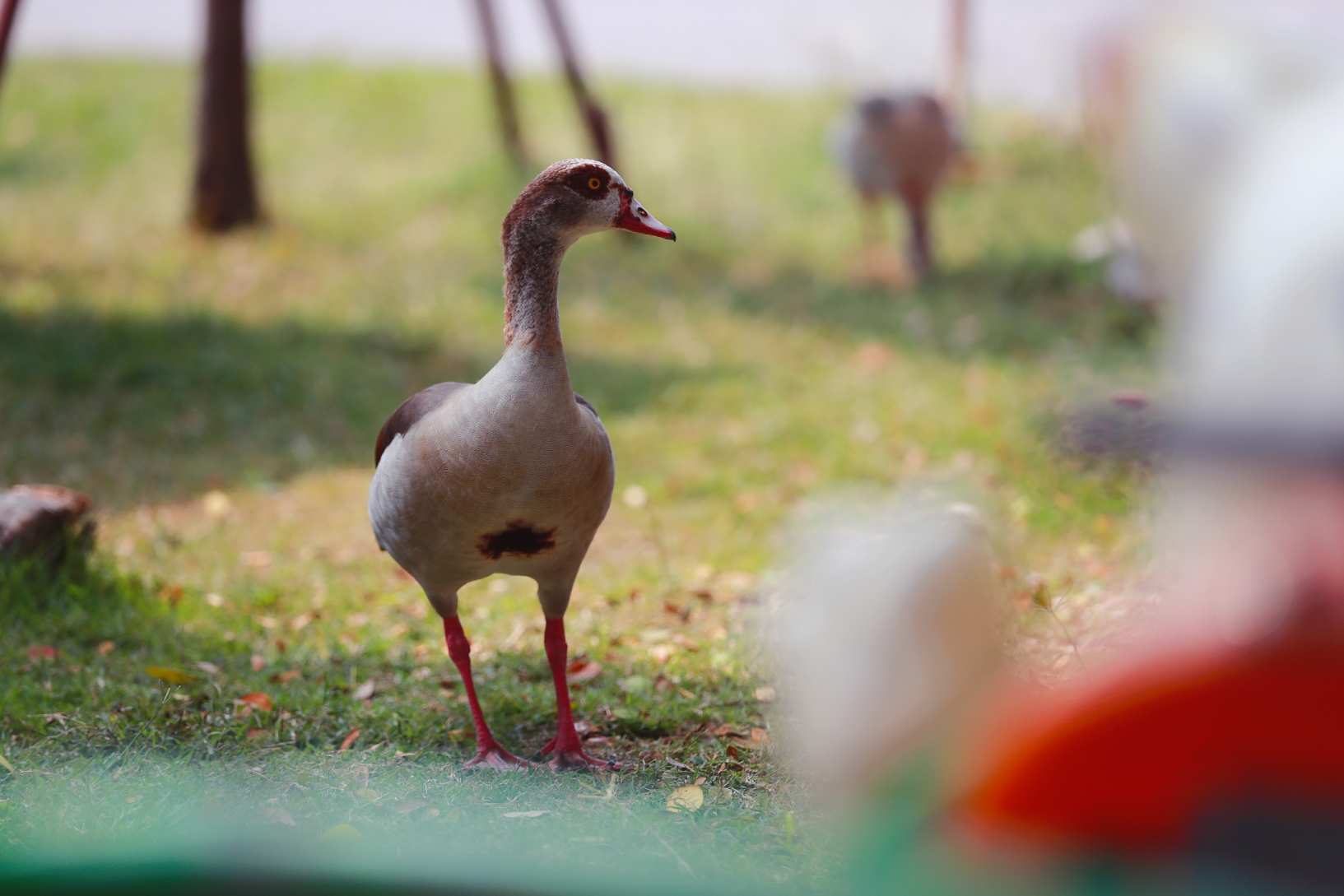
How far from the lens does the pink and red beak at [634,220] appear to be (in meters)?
2.61

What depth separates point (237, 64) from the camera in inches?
323

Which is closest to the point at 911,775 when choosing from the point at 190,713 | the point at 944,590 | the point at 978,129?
the point at 944,590

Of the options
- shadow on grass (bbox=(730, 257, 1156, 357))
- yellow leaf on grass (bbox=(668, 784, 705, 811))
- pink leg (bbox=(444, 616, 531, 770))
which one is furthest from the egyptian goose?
shadow on grass (bbox=(730, 257, 1156, 357))

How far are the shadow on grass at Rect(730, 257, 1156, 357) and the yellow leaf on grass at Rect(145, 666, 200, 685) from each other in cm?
514

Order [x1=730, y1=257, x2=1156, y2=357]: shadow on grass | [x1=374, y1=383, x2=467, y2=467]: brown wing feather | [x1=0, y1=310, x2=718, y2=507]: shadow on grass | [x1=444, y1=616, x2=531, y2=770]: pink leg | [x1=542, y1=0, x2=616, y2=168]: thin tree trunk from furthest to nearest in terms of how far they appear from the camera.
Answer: [x1=542, y1=0, x2=616, y2=168]: thin tree trunk < [x1=730, y1=257, x2=1156, y2=357]: shadow on grass < [x1=0, y1=310, x2=718, y2=507]: shadow on grass < [x1=444, y1=616, x2=531, y2=770]: pink leg < [x1=374, y1=383, x2=467, y2=467]: brown wing feather

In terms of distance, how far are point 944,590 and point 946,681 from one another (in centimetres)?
10

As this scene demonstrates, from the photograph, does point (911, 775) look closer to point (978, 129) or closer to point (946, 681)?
point (946, 681)

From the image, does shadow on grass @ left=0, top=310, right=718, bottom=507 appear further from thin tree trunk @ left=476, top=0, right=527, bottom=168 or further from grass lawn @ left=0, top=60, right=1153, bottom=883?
thin tree trunk @ left=476, top=0, right=527, bottom=168

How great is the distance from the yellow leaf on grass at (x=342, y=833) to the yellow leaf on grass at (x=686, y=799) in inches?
28.4

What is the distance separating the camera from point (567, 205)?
8.38 ft

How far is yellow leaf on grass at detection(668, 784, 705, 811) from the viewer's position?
2561 mm

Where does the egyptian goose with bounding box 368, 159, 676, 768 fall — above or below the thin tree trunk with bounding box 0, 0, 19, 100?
below

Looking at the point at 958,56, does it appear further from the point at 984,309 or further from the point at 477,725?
the point at 477,725

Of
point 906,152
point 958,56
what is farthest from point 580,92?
point 958,56
